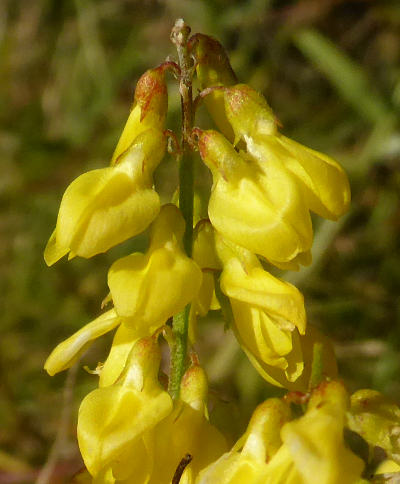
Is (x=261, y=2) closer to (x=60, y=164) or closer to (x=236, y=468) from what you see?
(x=60, y=164)

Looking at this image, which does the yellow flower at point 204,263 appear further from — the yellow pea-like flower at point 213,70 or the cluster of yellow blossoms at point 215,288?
the yellow pea-like flower at point 213,70

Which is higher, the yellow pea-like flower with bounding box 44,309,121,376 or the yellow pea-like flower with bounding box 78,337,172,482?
the yellow pea-like flower with bounding box 44,309,121,376

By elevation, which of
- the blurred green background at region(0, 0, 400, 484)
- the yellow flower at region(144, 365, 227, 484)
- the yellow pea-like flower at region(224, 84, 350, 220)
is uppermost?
the yellow pea-like flower at region(224, 84, 350, 220)

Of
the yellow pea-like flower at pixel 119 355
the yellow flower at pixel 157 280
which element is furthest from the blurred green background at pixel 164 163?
the yellow flower at pixel 157 280

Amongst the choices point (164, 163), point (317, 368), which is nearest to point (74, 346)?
point (317, 368)

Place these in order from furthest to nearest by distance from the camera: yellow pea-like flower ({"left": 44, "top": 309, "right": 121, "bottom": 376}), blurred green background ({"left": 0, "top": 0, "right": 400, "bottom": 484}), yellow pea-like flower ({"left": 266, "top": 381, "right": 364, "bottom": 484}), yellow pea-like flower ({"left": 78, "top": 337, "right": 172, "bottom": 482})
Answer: blurred green background ({"left": 0, "top": 0, "right": 400, "bottom": 484}) < yellow pea-like flower ({"left": 44, "top": 309, "right": 121, "bottom": 376}) < yellow pea-like flower ({"left": 78, "top": 337, "right": 172, "bottom": 482}) < yellow pea-like flower ({"left": 266, "top": 381, "right": 364, "bottom": 484})

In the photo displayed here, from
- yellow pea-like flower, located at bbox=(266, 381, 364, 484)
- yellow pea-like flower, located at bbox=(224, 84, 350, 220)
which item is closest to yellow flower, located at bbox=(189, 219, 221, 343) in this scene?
yellow pea-like flower, located at bbox=(224, 84, 350, 220)

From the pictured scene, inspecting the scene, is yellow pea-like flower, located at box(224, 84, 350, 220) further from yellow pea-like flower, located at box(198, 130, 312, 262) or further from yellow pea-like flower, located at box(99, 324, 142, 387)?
yellow pea-like flower, located at box(99, 324, 142, 387)
